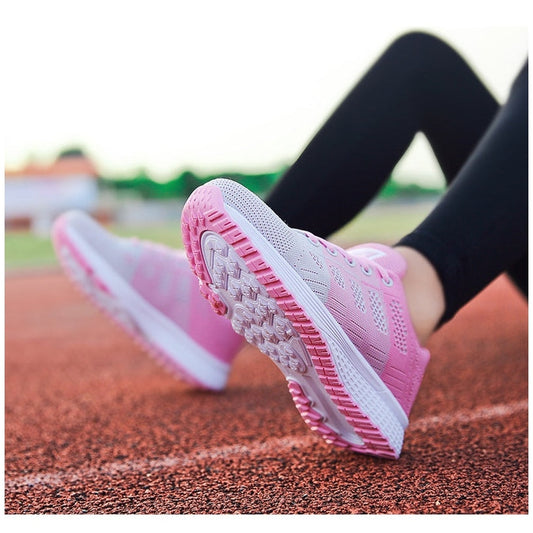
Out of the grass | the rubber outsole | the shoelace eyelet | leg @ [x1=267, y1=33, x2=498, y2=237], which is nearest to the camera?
the rubber outsole

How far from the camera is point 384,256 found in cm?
88

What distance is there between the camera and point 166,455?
990 mm

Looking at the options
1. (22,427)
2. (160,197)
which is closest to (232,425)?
(22,427)

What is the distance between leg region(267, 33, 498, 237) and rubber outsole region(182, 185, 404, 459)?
244 millimetres

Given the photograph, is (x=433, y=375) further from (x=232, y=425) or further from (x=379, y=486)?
(x=379, y=486)

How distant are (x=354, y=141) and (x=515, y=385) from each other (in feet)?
1.95

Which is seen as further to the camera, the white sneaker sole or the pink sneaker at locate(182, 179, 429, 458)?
the white sneaker sole

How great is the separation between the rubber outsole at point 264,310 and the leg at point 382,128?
0.24 metres

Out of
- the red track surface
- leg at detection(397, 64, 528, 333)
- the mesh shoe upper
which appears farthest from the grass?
the mesh shoe upper

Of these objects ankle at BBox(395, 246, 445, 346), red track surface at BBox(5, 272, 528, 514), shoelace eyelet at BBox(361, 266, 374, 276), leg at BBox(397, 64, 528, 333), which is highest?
leg at BBox(397, 64, 528, 333)

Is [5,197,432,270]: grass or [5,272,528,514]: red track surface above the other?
[5,272,528,514]: red track surface

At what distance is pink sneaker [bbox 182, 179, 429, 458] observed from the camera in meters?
0.73

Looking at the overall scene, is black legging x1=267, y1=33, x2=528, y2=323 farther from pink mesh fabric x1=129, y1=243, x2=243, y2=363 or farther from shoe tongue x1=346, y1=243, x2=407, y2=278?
pink mesh fabric x1=129, y1=243, x2=243, y2=363

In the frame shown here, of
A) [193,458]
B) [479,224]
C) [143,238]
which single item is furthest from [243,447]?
[143,238]
